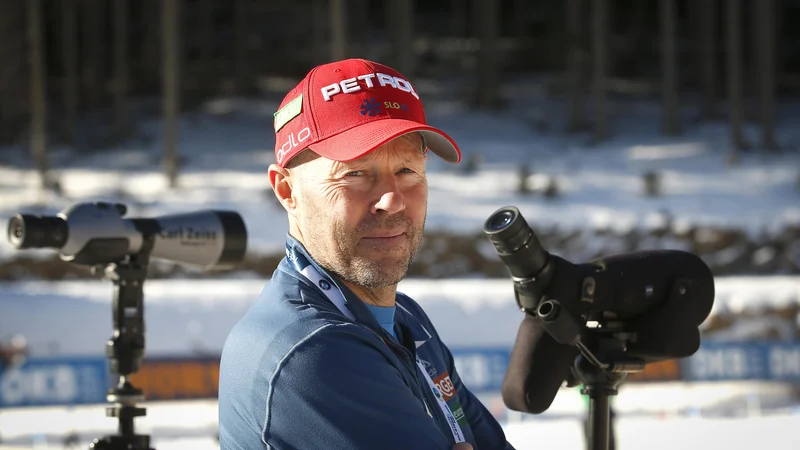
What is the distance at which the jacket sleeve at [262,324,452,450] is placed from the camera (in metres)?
1.81

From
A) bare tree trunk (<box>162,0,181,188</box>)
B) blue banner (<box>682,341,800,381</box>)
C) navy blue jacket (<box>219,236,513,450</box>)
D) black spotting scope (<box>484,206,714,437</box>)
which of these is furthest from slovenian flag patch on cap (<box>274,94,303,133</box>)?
bare tree trunk (<box>162,0,181,188</box>)

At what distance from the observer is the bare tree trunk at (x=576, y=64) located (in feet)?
61.4

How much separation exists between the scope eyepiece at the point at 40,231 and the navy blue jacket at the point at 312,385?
49.7 inches

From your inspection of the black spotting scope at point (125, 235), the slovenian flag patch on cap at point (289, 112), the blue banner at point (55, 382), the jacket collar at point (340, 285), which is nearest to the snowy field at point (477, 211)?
the blue banner at point (55, 382)

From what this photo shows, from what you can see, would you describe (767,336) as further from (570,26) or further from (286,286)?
(570,26)

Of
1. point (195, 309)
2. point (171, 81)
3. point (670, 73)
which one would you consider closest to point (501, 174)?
point (670, 73)

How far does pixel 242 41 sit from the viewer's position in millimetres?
20047

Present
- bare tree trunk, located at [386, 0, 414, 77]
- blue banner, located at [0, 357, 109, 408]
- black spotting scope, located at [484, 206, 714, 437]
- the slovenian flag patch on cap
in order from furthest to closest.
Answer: bare tree trunk, located at [386, 0, 414, 77] < blue banner, located at [0, 357, 109, 408] < black spotting scope, located at [484, 206, 714, 437] < the slovenian flag patch on cap

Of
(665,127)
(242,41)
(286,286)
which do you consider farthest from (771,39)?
(286,286)

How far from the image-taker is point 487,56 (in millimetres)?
19531

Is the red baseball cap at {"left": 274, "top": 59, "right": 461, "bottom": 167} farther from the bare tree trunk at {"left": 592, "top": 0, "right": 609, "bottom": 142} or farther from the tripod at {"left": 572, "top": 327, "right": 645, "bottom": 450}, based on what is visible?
the bare tree trunk at {"left": 592, "top": 0, "right": 609, "bottom": 142}

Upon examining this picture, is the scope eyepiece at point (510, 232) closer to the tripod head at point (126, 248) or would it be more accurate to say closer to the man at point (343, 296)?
the man at point (343, 296)

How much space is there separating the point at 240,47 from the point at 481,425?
1818cm

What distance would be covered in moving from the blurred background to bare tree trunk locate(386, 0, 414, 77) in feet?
0.29
